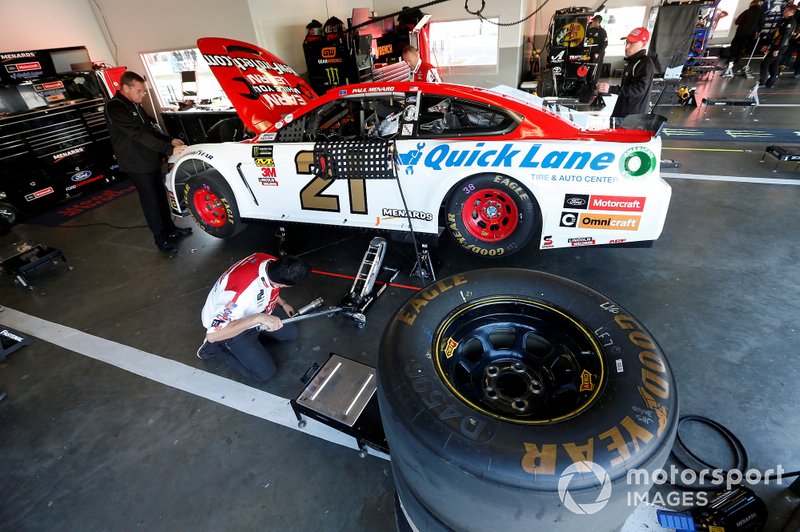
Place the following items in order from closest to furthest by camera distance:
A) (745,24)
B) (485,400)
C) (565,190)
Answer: (485,400) → (565,190) → (745,24)

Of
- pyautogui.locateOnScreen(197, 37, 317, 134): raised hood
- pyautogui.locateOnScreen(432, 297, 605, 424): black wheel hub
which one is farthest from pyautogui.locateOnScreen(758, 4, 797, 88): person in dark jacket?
pyautogui.locateOnScreen(432, 297, 605, 424): black wheel hub

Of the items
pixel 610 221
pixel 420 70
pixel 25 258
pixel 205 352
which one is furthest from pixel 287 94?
pixel 610 221

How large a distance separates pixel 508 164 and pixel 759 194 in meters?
3.52

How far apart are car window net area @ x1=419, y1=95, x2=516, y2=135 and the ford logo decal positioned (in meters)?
6.13

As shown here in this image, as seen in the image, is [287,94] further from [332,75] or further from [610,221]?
[332,75]

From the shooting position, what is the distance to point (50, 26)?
713 centimetres

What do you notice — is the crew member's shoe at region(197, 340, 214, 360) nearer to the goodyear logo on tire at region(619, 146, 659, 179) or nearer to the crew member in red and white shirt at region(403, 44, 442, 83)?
the goodyear logo on tire at region(619, 146, 659, 179)

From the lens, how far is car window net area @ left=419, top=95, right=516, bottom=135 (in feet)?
10.4

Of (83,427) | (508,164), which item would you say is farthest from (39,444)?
(508,164)

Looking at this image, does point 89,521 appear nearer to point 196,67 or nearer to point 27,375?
point 27,375

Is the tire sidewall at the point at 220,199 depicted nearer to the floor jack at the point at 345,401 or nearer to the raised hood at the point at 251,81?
the raised hood at the point at 251,81

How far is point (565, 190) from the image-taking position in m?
3.06

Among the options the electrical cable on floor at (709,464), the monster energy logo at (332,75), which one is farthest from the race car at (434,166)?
the monster energy logo at (332,75)

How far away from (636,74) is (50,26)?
955 centimetres
